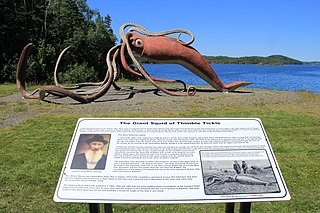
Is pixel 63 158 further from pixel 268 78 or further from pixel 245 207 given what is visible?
pixel 268 78

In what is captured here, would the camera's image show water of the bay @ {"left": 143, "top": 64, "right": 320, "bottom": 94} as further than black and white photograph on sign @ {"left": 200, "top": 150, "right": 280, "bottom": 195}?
Yes

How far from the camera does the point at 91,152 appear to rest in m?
3.01

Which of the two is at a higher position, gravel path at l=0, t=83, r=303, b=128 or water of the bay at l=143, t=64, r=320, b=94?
gravel path at l=0, t=83, r=303, b=128

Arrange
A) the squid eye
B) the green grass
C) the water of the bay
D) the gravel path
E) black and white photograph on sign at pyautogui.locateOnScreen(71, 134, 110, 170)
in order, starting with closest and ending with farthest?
1. black and white photograph on sign at pyautogui.locateOnScreen(71, 134, 110, 170)
2. the green grass
3. the gravel path
4. the squid eye
5. the water of the bay

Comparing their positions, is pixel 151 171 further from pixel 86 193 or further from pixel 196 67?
pixel 196 67

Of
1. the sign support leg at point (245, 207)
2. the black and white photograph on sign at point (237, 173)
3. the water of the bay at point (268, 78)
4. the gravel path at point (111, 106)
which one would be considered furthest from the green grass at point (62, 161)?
the water of the bay at point (268, 78)

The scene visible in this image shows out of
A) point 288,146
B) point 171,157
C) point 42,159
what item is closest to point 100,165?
point 171,157

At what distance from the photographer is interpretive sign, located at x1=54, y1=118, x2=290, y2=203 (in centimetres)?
266

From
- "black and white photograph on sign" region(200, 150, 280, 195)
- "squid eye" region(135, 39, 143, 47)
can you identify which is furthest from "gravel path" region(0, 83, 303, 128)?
"black and white photograph on sign" region(200, 150, 280, 195)

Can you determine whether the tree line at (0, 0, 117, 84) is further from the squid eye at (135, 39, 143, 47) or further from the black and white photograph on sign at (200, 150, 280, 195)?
the black and white photograph on sign at (200, 150, 280, 195)

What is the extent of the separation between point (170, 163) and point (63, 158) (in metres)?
3.61

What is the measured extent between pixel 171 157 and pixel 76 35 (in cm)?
2721

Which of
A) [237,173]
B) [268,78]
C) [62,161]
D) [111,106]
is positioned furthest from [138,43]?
[268,78]

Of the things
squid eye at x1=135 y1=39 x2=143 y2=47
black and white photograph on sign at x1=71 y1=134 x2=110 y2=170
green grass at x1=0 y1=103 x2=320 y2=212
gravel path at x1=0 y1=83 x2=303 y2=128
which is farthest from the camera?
squid eye at x1=135 y1=39 x2=143 y2=47
